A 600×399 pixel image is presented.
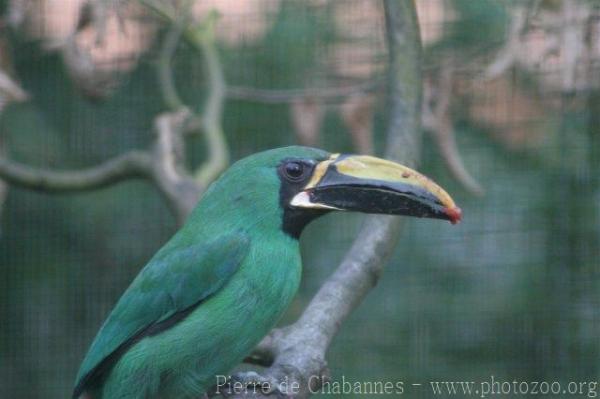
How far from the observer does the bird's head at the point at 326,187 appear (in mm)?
2020

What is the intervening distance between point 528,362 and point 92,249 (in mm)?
1283

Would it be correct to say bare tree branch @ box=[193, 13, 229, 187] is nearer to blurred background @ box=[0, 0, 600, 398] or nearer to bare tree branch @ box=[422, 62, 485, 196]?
blurred background @ box=[0, 0, 600, 398]

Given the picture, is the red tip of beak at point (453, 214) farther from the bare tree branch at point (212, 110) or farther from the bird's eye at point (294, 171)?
the bare tree branch at point (212, 110)

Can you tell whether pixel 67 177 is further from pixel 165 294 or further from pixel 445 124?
pixel 445 124

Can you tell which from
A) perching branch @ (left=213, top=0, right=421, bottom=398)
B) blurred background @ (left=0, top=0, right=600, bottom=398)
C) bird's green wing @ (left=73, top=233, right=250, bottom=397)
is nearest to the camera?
perching branch @ (left=213, top=0, right=421, bottom=398)

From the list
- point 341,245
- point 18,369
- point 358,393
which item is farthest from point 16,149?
point 358,393

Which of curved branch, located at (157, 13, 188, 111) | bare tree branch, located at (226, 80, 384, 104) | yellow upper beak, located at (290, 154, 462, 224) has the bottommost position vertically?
yellow upper beak, located at (290, 154, 462, 224)

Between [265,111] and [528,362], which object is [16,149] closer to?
[265,111]

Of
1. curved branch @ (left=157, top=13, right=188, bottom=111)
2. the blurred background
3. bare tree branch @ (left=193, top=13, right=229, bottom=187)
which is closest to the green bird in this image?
bare tree branch @ (left=193, top=13, right=229, bottom=187)

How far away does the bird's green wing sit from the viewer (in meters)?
2.09

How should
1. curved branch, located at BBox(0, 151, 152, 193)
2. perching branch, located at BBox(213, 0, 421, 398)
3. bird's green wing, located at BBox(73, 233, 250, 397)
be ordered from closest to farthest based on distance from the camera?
perching branch, located at BBox(213, 0, 421, 398) → bird's green wing, located at BBox(73, 233, 250, 397) → curved branch, located at BBox(0, 151, 152, 193)

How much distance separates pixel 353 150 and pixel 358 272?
0.94 metres

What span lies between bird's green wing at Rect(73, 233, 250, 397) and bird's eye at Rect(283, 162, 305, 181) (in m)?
0.15

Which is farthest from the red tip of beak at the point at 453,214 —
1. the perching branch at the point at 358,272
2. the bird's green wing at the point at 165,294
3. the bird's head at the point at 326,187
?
the bird's green wing at the point at 165,294
